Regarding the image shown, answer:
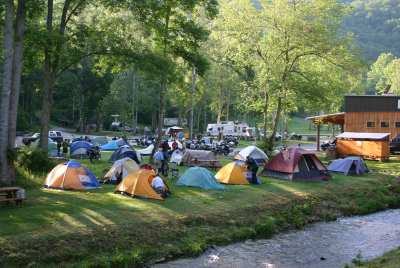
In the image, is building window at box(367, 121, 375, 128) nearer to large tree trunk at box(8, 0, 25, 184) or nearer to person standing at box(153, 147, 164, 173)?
person standing at box(153, 147, 164, 173)

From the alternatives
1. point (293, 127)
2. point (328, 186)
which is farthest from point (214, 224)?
point (293, 127)

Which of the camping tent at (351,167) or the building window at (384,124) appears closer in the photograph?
the camping tent at (351,167)

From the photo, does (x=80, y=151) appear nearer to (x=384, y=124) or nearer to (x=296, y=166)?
(x=296, y=166)

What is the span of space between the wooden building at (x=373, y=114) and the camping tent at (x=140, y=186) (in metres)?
26.4

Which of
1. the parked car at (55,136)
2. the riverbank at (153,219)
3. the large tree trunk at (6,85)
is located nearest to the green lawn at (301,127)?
the parked car at (55,136)

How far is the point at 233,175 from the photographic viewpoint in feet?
72.0

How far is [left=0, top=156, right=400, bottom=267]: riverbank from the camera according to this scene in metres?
12.4

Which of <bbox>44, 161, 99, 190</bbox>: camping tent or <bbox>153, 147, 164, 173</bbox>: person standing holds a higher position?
<bbox>153, 147, 164, 173</bbox>: person standing

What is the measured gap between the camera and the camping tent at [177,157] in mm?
28073

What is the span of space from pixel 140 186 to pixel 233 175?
5.75m

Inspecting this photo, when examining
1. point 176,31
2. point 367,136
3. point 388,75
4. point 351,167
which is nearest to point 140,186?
point 176,31

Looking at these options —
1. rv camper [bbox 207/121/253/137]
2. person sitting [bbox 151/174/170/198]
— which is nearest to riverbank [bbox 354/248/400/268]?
person sitting [bbox 151/174/170/198]

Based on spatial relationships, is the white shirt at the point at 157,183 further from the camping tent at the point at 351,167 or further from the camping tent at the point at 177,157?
the camping tent at the point at 351,167

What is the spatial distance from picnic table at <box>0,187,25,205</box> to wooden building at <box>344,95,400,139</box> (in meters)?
30.6
